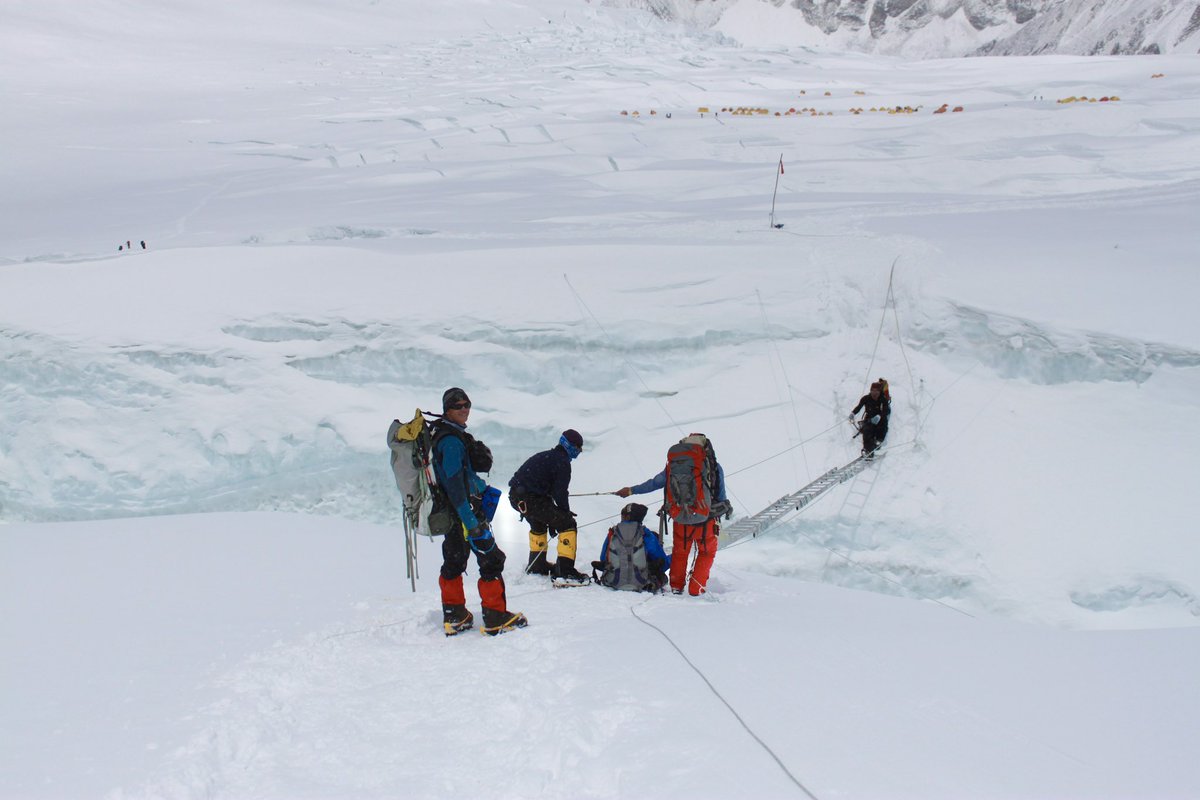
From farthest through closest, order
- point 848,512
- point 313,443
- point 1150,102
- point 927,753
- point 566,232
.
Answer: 1. point 1150,102
2. point 566,232
3. point 313,443
4. point 848,512
5. point 927,753

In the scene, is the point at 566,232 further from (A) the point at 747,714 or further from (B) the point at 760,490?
(A) the point at 747,714

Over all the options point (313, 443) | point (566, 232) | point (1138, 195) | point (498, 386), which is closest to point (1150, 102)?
point (1138, 195)

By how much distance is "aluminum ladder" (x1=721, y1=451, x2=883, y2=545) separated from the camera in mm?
7047

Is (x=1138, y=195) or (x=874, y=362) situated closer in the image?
(x=874, y=362)

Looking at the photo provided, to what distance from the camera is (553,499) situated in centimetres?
610

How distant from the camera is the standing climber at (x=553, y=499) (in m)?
6.01

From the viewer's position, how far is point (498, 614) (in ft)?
14.9

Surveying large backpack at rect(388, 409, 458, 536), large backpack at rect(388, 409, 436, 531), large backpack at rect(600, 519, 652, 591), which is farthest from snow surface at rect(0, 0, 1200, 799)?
large backpack at rect(388, 409, 436, 531)

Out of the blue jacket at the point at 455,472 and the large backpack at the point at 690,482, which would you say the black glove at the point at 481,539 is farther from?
the large backpack at the point at 690,482

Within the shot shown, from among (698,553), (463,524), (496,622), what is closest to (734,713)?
(496,622)

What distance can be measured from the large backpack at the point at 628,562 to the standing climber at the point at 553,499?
259 millimetres

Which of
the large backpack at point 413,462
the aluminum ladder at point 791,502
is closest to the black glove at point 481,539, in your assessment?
the large backpack at point 413,462

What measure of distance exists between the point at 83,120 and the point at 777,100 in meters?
24.0

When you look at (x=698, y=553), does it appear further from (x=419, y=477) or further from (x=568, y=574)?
(x=419, y=477)
